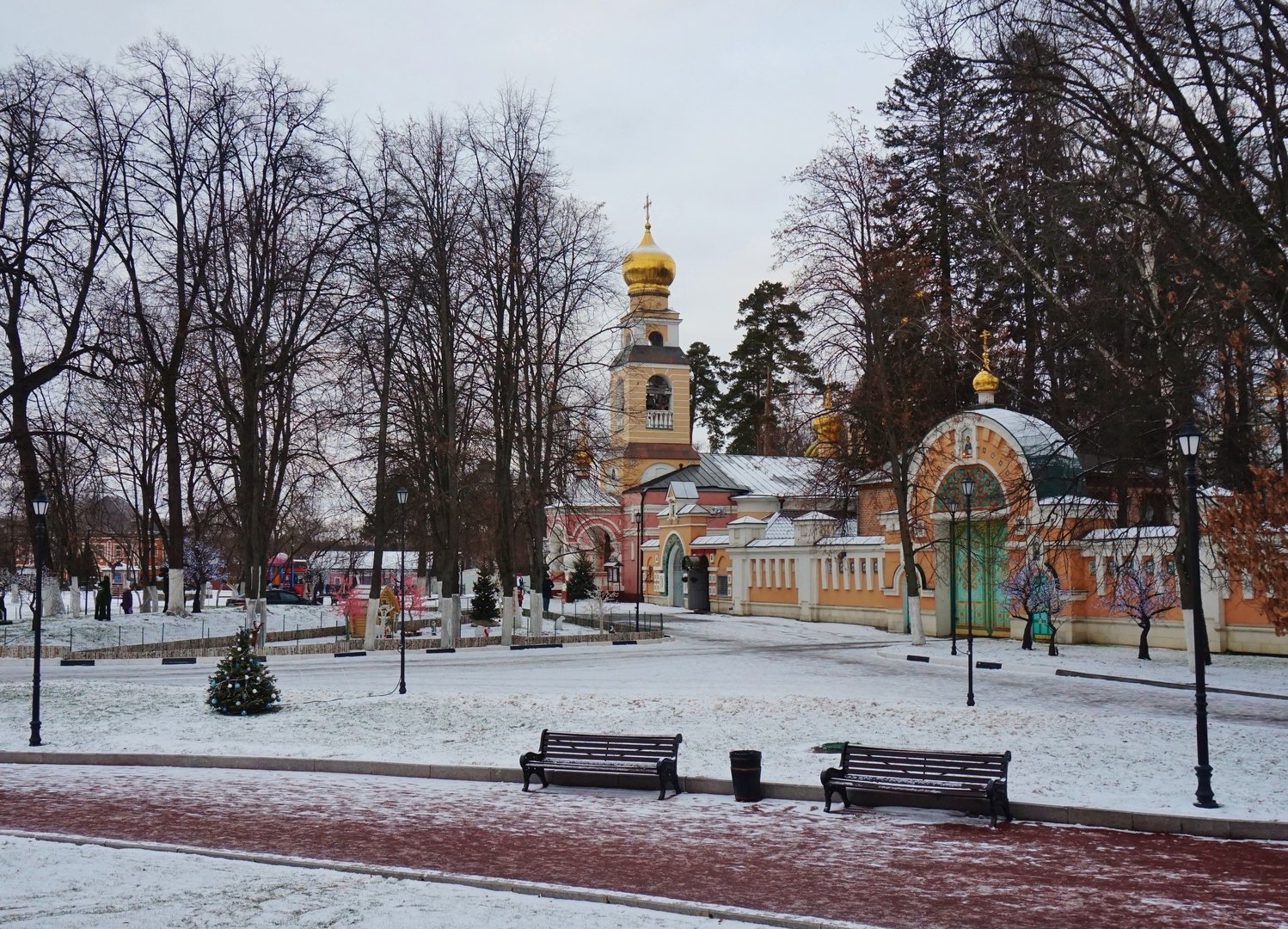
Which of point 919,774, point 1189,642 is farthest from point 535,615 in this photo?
point 919,774

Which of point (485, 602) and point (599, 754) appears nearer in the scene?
point (599, 754)

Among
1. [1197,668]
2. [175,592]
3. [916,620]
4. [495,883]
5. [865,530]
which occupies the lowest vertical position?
[495,883]

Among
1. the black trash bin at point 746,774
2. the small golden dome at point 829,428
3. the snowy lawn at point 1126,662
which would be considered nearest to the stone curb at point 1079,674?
the snowy lawn at point 1126,662

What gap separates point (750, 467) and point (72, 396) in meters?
34.3

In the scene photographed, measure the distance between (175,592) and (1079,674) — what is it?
83.0 feet

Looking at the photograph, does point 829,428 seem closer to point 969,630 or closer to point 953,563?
point 953,563

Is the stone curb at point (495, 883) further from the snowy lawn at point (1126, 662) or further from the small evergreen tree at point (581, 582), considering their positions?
the small evergreen tree at point (581, 582)

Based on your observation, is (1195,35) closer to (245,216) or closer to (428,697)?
(428,697)

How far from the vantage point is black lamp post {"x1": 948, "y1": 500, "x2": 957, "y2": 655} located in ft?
90.4

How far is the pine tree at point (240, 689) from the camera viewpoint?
16.9 m

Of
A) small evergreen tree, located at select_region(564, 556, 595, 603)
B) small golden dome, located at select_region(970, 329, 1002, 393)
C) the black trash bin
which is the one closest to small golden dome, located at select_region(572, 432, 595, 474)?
small golden dome, located at select_region(970, 329, 1002, 393)

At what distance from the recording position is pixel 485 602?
4144 centimetres

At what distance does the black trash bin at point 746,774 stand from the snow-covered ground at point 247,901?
3.97 meters

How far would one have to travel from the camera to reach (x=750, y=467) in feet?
201
